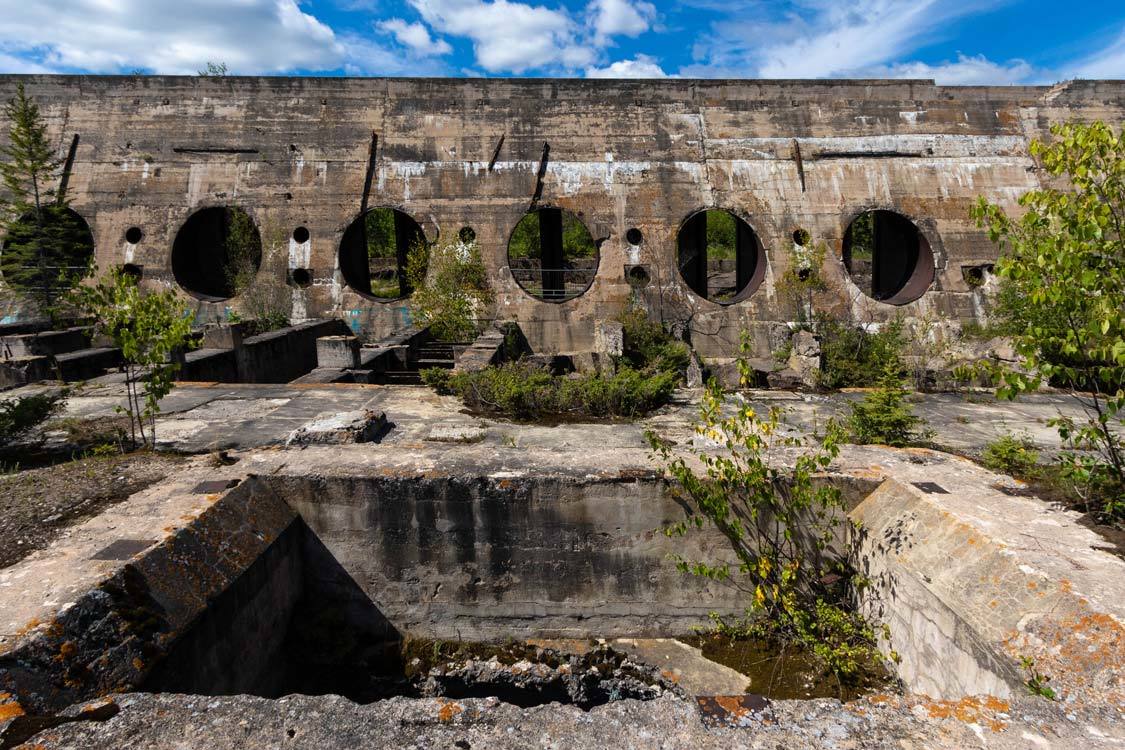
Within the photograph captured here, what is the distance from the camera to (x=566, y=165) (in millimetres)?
14102

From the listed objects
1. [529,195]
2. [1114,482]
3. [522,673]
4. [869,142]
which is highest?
[869,142]

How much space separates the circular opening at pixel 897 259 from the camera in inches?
544

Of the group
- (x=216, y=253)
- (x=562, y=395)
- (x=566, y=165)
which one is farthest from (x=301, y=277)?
(x=562, y=395)

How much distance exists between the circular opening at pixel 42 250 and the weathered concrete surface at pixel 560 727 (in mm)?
12061

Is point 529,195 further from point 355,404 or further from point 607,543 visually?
point 607,543

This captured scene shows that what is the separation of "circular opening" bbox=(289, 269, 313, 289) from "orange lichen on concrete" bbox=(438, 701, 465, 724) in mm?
12535

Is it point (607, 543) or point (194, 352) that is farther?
point (194, 352)

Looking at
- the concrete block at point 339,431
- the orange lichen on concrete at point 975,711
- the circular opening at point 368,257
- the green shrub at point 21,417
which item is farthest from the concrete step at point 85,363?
the orange lichen on concrete at point 975,711

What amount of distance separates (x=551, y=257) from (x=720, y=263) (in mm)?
17325

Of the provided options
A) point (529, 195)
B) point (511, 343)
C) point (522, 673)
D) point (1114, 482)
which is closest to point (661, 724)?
point (522, 673)

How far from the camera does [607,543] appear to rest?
5035mm

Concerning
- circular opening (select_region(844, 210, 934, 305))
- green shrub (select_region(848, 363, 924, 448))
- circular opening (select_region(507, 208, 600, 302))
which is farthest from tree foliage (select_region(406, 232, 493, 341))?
green shrub (select_region(848, 363, 924, 448))

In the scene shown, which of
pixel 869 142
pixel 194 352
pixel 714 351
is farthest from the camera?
pixel 869 142

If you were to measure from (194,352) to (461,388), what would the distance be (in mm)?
4954
